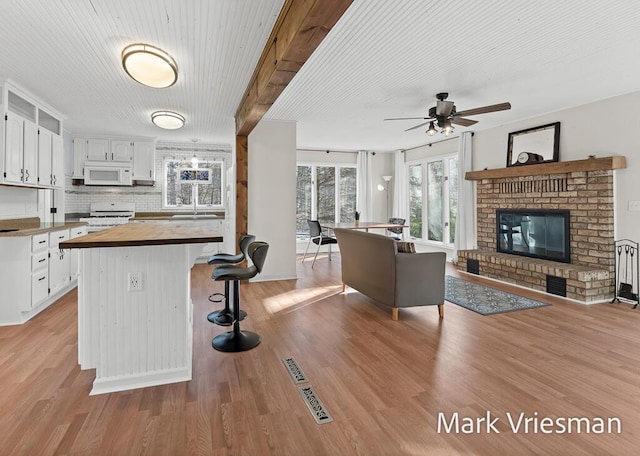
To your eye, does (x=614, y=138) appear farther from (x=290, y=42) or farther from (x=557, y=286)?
(x=290, y=42)

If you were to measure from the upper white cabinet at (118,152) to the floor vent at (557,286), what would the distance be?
6.80 m

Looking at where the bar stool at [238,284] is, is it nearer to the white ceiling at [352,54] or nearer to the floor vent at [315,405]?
the floor vent at [315,405]

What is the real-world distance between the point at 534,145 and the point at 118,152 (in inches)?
280

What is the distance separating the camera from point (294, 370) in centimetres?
254

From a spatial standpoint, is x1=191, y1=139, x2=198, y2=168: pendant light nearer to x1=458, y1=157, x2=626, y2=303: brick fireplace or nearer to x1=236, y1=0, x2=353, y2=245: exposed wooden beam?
x1=236, y1=0, x2=353, y2=245: exposed wooden beam

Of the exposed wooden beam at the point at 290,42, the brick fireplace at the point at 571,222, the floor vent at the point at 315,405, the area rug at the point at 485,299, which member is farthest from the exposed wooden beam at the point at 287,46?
the brick fireplace at the point at 571,222

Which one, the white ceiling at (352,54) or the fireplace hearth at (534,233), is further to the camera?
the fireplace hearth at (534,233)

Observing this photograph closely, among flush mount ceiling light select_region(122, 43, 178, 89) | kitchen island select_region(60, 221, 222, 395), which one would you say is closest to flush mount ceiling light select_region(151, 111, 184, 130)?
flush mount ceiling light select_region(122, 43, 178, 89)

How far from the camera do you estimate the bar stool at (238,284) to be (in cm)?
275

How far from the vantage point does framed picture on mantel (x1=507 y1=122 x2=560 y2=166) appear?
497 centimetres

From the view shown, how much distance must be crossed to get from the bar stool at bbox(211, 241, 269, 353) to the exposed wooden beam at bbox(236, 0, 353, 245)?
4.39 feet

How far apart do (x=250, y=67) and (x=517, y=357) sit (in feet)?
11.2

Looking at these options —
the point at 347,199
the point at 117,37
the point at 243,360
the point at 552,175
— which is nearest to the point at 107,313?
the point at 243,360

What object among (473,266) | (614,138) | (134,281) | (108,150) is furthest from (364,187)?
(134,281)
